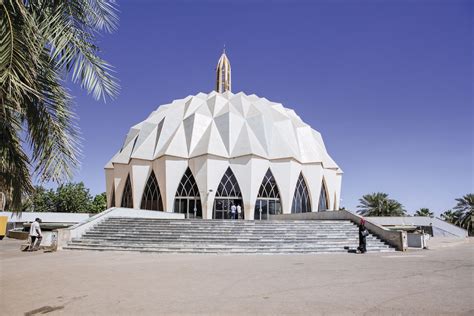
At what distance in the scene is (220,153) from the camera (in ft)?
110

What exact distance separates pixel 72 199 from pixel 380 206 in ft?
152

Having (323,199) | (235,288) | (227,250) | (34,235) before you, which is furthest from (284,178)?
(235,288)

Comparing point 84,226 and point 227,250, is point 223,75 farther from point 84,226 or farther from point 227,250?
point 227,250

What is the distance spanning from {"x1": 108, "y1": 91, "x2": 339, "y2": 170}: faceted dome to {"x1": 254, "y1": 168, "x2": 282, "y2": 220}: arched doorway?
252 cm

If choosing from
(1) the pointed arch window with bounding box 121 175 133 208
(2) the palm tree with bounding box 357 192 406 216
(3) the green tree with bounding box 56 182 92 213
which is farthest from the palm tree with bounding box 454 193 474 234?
(3) the green tree with bounding box 56 182 92 213

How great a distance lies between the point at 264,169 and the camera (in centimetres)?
3397

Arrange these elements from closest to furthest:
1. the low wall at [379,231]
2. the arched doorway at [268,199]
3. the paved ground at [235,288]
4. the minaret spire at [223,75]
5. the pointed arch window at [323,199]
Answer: the paved ground at [235,288], the low wall at [379,231], the arched doorway at [268,199], the pointed arch window at [323,199], the minaret spire at [223,75]

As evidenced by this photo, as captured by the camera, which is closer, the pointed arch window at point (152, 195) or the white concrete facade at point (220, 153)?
the white concrete facade at point (220, 153)

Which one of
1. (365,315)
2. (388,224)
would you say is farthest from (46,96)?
(388,224)

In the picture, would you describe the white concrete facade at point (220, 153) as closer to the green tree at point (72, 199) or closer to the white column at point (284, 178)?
the white column at point (284, 178)

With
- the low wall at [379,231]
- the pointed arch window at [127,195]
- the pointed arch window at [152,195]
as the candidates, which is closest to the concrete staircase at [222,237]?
the low wall at [379,231]

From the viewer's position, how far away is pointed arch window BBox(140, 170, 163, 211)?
114ft

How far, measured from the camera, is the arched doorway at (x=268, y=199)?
34.2 metres

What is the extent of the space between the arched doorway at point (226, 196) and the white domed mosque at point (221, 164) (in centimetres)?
10
